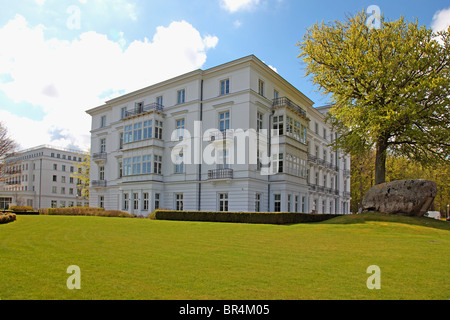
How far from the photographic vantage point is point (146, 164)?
122 feet

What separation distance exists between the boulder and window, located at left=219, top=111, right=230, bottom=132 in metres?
15.1

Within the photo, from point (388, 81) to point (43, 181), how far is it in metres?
83.8

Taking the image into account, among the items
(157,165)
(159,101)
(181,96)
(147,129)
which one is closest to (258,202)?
(157,165)

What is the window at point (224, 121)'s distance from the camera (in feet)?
108

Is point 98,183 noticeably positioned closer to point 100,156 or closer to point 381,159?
point 100,156

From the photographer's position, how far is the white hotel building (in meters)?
31.7

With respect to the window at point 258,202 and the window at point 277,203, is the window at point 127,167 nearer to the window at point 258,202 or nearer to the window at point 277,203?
the window at point 258,202

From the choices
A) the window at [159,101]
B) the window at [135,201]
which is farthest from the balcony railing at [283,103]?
the window at [135,201]

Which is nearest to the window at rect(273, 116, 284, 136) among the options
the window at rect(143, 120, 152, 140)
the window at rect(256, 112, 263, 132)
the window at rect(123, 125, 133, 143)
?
the window at rect(256, 112, 263, 132)

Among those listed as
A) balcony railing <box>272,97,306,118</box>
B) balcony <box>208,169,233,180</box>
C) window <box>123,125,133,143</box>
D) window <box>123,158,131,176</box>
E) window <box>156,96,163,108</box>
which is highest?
window <box>156,96,163,108</box>

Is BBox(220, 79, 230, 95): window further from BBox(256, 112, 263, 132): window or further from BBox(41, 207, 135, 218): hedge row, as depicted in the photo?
BBox(41, 207, 135, 218): hedge row

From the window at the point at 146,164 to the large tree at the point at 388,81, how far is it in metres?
19.8

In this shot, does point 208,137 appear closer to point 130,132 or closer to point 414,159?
point 130,132
